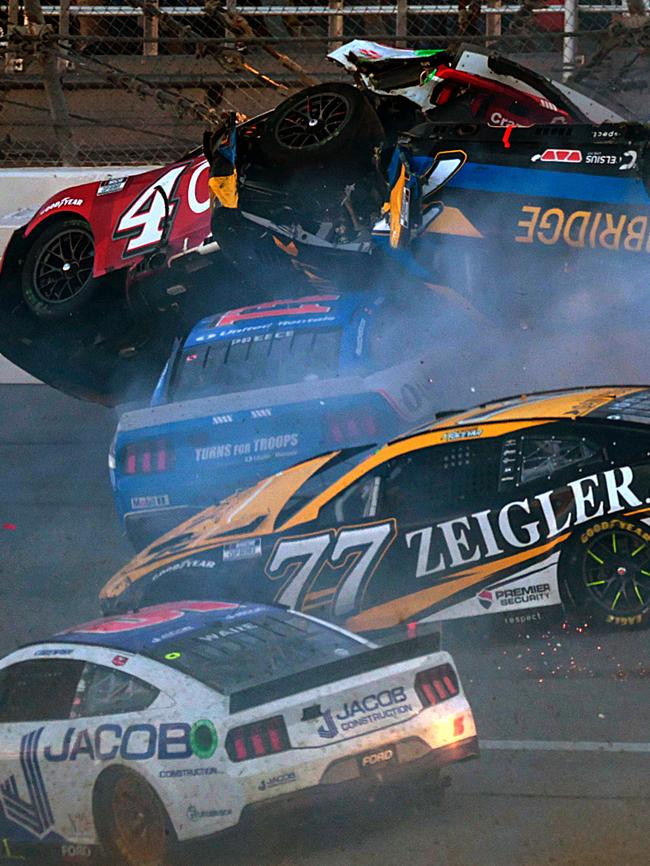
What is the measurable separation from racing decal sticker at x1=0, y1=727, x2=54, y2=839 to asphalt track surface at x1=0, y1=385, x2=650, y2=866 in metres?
0.62

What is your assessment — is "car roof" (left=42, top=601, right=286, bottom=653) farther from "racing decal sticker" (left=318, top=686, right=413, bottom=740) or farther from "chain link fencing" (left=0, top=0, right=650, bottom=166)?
"chain link fencing" (left=0, top=0, right=650, bottom=166)

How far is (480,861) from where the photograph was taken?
479cm

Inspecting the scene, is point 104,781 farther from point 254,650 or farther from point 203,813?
point 254,650

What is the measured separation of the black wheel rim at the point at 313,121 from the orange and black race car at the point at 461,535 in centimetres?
288

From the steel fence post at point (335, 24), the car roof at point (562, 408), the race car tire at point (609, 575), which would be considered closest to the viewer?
the race car tire at point (609, 575)

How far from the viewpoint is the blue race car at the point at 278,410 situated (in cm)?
856

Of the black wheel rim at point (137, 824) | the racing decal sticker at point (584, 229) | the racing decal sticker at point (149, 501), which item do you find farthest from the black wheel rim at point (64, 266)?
the black wheel rim at point (137, 824)

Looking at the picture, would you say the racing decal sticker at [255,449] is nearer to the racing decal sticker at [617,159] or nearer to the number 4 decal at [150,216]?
the number 4 decal at [150,216]

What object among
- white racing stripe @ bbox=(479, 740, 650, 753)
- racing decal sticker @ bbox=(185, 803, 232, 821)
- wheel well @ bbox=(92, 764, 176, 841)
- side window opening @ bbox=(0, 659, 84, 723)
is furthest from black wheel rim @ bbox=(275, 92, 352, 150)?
racing decal sticker @ bbox=(185, 803, 232, 821)

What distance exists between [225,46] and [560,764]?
7913 mm

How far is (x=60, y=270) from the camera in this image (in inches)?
428

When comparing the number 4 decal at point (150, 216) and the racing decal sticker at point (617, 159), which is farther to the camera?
the number 4 decal at point (150, 216)

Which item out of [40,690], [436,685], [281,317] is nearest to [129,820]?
[40,690]

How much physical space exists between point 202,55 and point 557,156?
4.22 m
